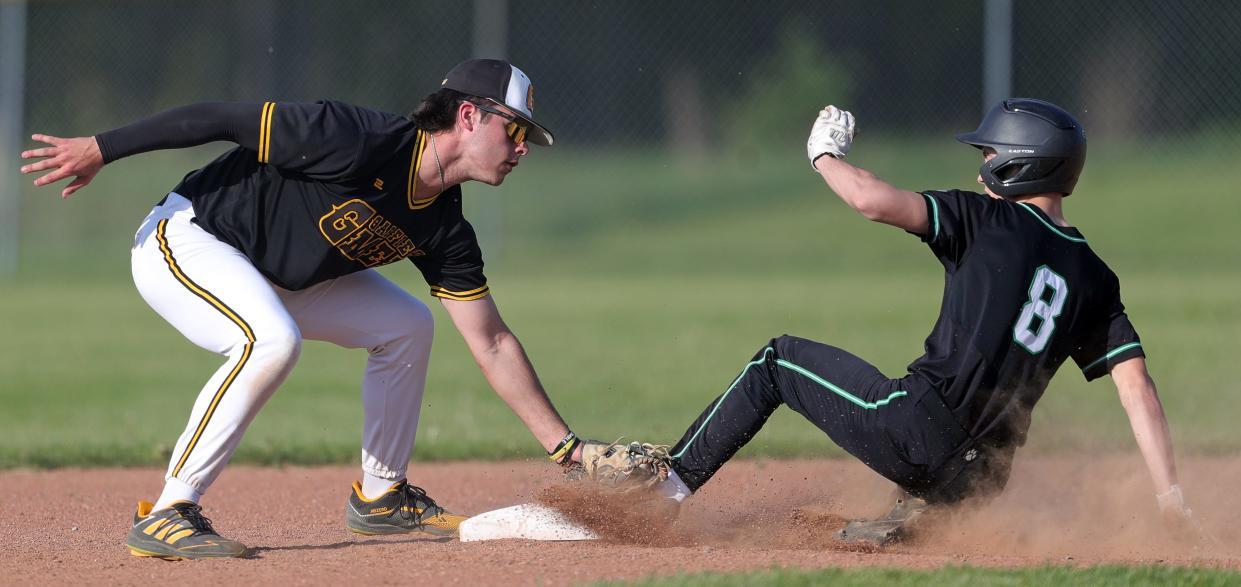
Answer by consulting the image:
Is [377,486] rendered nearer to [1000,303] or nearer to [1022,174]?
[1000,303]

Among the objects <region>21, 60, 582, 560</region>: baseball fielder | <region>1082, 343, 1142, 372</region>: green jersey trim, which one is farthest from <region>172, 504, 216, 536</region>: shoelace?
<region>1082, 343, 1142, 372</region>: green jersey trim

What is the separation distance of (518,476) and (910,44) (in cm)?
1541

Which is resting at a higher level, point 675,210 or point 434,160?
point 434,160

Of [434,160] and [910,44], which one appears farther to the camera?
[910,44]

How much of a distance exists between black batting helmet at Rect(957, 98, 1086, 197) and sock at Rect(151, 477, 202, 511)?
282cm

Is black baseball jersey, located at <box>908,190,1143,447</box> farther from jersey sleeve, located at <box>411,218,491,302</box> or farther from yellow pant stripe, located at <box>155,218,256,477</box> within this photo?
yellow pant stripe, located at <box>155,218,256,477</box>

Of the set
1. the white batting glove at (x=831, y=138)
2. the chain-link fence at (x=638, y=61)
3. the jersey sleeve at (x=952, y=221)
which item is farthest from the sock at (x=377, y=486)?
the chain-link fence at (x=638, y=61)

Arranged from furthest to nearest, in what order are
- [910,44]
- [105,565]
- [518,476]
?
[910,44]
[518,476]
[105,565]

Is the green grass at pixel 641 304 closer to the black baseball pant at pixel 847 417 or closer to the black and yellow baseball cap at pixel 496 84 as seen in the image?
the black baseball pant at pixel 847 417

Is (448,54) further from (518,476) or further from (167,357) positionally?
(518,476)

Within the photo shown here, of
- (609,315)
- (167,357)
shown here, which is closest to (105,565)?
(167,357)

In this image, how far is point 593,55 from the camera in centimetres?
2175

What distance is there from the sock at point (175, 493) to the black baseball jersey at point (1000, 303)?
2363 mm

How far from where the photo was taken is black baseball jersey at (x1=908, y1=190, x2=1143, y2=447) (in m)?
4.32
